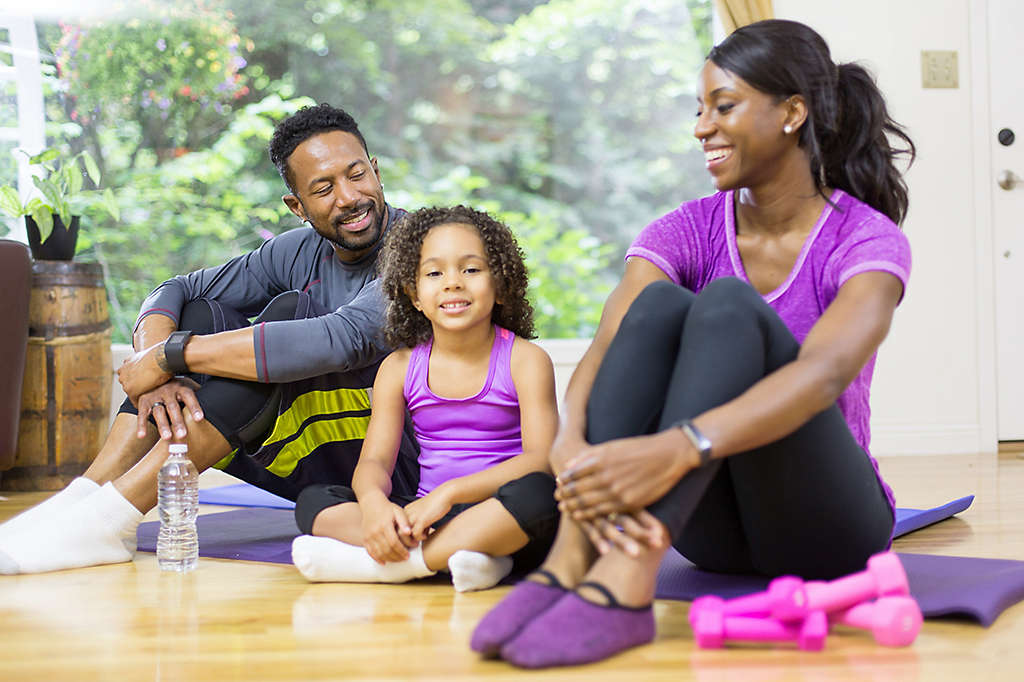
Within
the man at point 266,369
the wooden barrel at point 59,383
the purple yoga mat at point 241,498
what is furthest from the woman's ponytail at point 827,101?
the wooden barrel at point 59,383

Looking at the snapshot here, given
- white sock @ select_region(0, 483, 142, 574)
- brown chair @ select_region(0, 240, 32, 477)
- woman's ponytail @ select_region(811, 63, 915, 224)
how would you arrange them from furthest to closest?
brown chair @ select_region(0, 240, 32, 477) < white sock @ select_region(0, 483, 142, 574) < woman's ponytail @ select_region(811, 63, 915, 224)

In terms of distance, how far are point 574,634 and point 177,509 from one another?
955 millimetres

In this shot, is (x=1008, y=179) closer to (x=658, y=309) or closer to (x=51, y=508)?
(x=658, y=309)

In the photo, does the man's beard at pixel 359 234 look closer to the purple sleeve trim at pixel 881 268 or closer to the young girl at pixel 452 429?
the young girl at pixel 452 429

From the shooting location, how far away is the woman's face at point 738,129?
146 centimetres

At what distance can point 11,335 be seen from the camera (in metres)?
3.03

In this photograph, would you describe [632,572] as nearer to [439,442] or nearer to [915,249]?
[439,442]

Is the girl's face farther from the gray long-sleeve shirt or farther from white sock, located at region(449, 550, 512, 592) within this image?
white sock, located at region(449, 550, 512, 592)

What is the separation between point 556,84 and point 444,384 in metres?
3.21

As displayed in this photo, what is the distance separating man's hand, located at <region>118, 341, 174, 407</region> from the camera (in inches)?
75.1

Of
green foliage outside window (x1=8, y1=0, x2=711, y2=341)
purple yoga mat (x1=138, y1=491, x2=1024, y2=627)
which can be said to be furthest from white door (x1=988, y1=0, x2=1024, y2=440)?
purple yoga mat (x1=138, y1=491, x2=1024, y2=627)

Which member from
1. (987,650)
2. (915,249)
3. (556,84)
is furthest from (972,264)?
(987,650)

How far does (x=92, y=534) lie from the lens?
6.02ft

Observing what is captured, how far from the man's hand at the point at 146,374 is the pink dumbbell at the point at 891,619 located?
4.24ft
